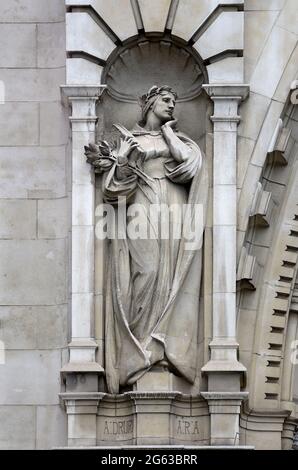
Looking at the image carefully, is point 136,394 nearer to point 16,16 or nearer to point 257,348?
point 257,348

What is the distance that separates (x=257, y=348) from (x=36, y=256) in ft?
9.35

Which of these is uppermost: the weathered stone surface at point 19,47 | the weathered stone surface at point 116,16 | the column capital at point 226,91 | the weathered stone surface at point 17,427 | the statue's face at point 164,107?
the weathered stone surface at point 116,16

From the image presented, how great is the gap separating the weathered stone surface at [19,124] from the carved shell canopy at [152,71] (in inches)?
39.7

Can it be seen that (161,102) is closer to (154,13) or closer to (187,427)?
(154,13)

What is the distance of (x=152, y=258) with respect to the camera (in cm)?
2906

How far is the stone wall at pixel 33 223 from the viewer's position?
29297 mm

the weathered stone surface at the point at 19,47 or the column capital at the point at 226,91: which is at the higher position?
the weathered stone surface at the point at 19,47

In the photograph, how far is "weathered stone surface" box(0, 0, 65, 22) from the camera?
99.2ft

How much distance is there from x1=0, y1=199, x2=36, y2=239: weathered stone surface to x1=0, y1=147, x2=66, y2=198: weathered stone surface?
0.52 feet

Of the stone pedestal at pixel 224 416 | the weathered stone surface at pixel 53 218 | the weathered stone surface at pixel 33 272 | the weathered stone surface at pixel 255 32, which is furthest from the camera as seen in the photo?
the weathered stone surface at pixel 255 32

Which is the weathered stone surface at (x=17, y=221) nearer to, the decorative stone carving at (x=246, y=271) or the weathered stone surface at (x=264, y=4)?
the decorative stone carving at (x=246, y=271)

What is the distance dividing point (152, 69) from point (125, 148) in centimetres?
129

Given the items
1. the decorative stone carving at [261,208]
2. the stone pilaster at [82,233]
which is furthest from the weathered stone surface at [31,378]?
the decorative stone carving at [261,208]

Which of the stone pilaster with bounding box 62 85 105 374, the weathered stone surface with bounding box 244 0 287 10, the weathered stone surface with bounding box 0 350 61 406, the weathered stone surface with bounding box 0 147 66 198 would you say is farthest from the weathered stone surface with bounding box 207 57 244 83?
the weathered stone surface with bounding box 0 350 61 406
